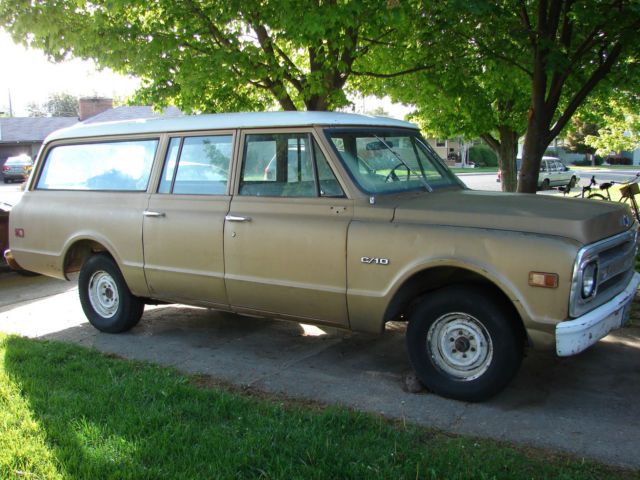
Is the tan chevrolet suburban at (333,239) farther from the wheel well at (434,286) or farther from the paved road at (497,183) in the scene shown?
the paved road at (497,183)

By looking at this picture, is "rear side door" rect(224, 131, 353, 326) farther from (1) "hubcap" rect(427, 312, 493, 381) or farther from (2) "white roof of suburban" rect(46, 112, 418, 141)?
(1) "hubcap" rect(427, 312, 493, 381)

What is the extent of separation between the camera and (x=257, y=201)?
5047 mm

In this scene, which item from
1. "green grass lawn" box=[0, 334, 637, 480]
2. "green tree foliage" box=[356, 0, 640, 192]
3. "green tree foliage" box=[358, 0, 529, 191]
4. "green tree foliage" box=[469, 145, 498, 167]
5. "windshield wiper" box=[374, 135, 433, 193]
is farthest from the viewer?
"green tree foliage" box=[469, 145, 498, 167]

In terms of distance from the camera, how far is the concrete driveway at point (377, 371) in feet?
12.6

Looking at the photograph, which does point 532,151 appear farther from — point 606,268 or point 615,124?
point 615,124

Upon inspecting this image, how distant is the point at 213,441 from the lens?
11.6 ft

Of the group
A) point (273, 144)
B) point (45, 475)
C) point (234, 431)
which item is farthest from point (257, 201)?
point (45, 475)

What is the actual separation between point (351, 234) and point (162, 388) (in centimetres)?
181

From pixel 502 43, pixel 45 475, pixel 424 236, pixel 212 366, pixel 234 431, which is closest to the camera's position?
pixel 45 475

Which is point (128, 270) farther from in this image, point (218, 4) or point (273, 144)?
point (218, 4)

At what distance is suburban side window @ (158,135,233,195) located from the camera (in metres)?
5.32

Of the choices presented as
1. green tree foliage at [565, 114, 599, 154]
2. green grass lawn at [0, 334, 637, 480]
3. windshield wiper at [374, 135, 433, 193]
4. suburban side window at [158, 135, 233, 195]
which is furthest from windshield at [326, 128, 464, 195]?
green tree foliage at [565, 114, 599, 154]

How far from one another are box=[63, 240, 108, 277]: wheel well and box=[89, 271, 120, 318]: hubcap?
31 centimetres

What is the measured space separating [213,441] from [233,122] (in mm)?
2849
